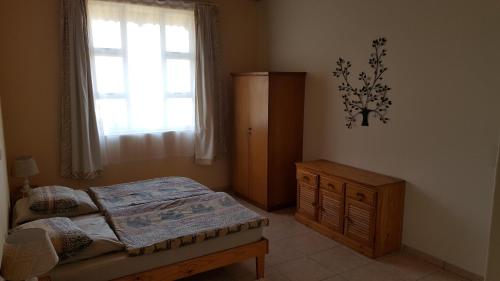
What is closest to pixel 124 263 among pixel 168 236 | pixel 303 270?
pixel 168 236

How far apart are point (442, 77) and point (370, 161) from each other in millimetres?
1075

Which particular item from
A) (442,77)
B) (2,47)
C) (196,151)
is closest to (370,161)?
(442,77)

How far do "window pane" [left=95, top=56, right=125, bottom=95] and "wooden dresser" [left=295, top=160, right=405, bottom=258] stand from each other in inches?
92.5

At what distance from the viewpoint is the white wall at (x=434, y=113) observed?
8.67 ft

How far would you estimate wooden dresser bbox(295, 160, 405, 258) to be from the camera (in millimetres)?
3123

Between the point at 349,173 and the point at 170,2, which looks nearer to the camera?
the point at 349,173

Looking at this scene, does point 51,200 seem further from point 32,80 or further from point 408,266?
point 408,266

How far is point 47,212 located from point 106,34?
211 centimetres

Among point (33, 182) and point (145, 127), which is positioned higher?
point (145, 127)

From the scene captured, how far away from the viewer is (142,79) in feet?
13.9

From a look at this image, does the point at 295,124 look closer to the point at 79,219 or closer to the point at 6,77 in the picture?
the point at 79,219

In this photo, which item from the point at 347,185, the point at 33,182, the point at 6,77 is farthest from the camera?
the point at 33,182

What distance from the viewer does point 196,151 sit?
473cm

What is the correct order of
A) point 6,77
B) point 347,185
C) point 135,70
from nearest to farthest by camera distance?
1. point 347,185
2. point 6,77
3. point 135,70
